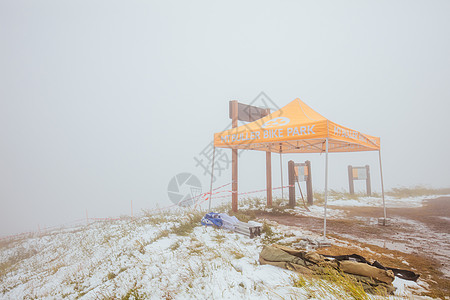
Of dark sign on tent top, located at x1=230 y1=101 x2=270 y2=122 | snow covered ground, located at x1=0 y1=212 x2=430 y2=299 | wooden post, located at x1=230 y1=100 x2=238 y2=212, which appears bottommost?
snow covered ground, located at x1=0 y1=212 x2=430 y2=299

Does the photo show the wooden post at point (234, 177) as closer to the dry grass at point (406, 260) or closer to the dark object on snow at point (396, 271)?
the dry grass at point (406, 260)

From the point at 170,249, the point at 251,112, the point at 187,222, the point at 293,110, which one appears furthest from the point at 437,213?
the point at 170,249

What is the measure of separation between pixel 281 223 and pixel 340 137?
3.00 meters

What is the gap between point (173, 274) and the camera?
11.1 ft

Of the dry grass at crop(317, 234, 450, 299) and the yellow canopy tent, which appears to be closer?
the dry grass at crop(317, 234, 450, 299)

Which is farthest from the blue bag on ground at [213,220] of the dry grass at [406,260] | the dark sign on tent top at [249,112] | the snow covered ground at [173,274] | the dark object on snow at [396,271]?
the dark sign on tent top at [249,112]

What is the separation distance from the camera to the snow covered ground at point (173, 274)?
2740mm

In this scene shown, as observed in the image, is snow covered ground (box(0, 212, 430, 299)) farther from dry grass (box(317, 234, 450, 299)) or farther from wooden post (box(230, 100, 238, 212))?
wooden post (box(230, 100, 238, 212))

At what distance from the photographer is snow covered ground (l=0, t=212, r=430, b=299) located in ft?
8.99

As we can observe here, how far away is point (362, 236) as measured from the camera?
207 inches

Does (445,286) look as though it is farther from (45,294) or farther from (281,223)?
(45,294)

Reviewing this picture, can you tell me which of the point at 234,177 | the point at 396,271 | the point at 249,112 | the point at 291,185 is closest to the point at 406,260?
the point at 396,271

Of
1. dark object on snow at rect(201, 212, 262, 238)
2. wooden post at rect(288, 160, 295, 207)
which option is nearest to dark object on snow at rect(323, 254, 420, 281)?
dark object on snow at rect(201, 212, 262, 238)

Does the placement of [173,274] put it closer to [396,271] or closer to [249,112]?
[396,271]
